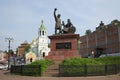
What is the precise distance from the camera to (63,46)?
2919cm

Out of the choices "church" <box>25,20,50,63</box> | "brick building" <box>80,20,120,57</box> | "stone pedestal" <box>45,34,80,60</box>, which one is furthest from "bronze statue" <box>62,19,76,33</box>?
"church" <box>25,20,50,63</box>

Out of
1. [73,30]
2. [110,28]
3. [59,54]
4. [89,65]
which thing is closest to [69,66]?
[89,65]

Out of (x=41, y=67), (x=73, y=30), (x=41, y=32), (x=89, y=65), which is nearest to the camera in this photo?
(x=89, y=65)

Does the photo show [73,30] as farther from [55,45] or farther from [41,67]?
[41,67]

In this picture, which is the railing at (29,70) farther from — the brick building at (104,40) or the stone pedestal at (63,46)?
the brick building at (104,40)

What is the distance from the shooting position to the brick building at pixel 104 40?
74938 mm

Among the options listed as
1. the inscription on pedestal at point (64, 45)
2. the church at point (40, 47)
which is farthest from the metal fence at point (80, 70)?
the church at point (40, 47)

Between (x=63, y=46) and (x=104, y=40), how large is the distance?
182ft

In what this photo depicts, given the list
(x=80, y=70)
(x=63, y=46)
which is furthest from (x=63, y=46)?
(x=80, y=70)

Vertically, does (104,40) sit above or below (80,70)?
above

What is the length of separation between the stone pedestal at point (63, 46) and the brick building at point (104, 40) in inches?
1565

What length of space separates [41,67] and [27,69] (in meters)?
1.60

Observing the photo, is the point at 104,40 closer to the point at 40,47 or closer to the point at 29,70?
the point at 40,47

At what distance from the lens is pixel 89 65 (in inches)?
802
